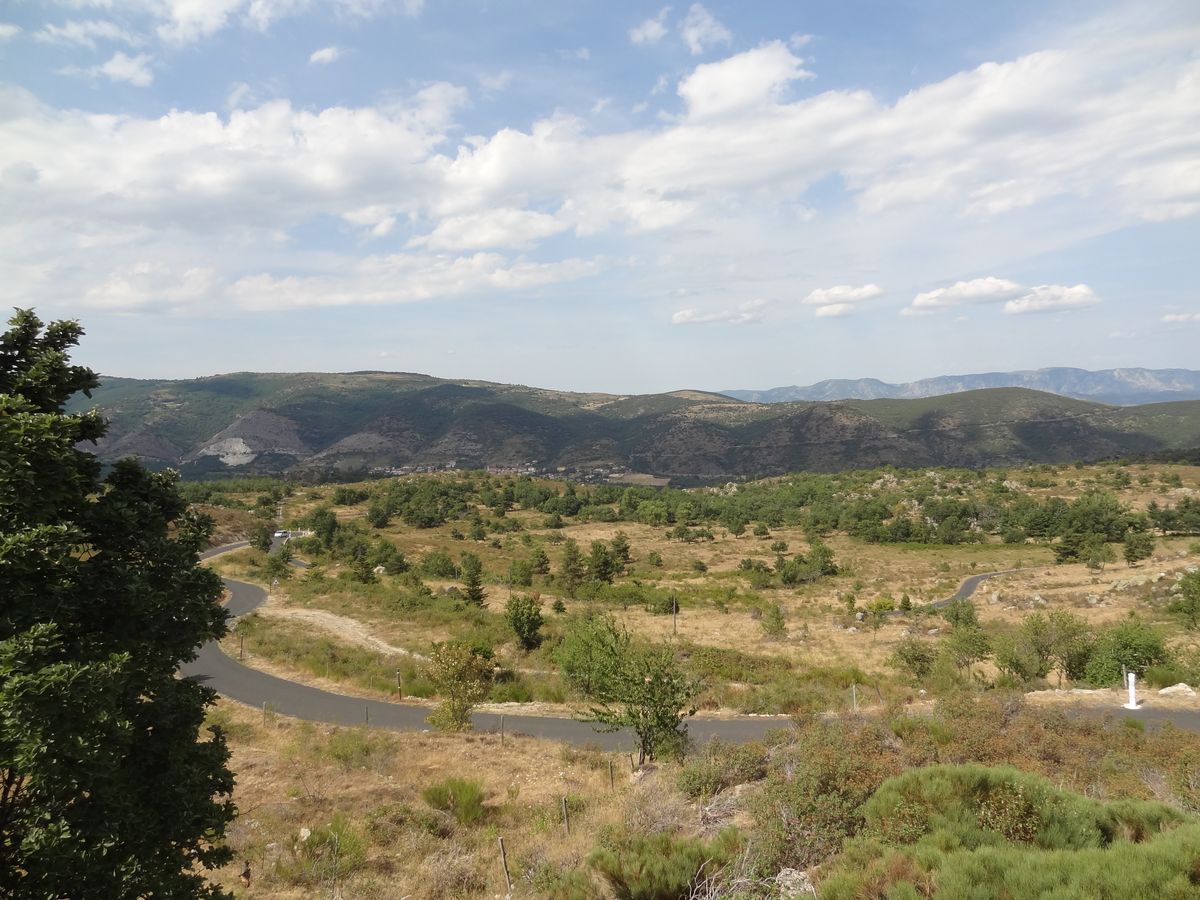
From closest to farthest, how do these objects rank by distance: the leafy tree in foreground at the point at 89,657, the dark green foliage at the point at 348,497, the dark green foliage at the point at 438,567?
the leafy tree in foreground at the point at 89,657, the dark green foliage at the point at 438,567, the dark green foliage at the point at 348,497

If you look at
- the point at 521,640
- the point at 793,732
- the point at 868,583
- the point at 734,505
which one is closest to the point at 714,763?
the point at 793,732

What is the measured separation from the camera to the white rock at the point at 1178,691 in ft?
73.8

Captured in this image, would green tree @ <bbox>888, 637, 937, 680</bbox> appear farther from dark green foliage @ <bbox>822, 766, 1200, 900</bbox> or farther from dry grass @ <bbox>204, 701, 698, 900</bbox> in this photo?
dark green foliage @ <bbox>822, 766, 1200, 900</bbox>

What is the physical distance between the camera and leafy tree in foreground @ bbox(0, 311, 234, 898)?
5.47 meters

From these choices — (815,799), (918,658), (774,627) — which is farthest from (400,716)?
(774,627)

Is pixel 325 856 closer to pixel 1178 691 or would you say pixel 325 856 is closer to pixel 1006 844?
pixel 1006 844

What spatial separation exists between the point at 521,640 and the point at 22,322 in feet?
104

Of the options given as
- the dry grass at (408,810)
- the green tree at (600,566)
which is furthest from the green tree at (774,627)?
the dry grass at (408,810)

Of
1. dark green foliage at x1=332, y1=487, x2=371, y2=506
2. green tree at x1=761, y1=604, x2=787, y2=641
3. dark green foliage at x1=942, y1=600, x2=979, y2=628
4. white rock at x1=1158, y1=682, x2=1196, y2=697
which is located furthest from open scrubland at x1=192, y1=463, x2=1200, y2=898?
dark green foliage at x1=332, y1=487, x2=371, y2=506

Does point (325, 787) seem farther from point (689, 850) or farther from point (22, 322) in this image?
point (22, 322)

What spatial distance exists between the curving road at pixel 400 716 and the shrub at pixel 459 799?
6077 millimetres

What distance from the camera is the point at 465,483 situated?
5167 inches

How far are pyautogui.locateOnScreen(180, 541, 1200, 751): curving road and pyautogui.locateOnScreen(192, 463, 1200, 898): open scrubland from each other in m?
1.10

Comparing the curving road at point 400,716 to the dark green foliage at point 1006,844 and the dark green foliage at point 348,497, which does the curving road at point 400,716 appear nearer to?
the dark green foliage at point 1006,844
